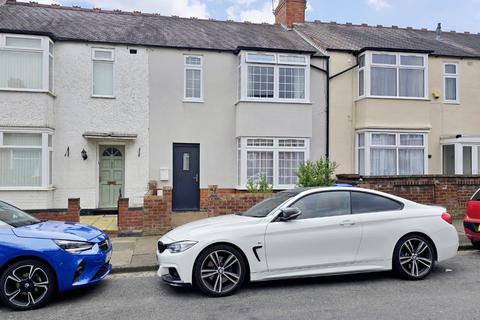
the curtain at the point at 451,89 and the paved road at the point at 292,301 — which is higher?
the curtain at the point at 451,89

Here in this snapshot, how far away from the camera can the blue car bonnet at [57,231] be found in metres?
5.33

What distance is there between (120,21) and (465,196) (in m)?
12.6

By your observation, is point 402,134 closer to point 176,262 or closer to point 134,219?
point 134,219

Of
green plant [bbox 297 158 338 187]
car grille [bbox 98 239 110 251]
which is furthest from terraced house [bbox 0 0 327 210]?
car grille [bbox 98 239 110 251]

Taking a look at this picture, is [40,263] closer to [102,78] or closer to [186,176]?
[186,176]

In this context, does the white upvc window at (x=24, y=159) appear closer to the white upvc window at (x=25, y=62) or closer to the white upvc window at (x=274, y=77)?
the white upvc window at (x=25, y=62)

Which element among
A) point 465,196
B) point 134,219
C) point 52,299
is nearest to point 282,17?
point 465,196

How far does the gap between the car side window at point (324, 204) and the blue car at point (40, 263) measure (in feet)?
9.73

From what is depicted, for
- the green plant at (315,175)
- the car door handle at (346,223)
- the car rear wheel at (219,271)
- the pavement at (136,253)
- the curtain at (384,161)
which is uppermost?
the curtain at (384,161)

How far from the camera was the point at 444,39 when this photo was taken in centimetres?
1762

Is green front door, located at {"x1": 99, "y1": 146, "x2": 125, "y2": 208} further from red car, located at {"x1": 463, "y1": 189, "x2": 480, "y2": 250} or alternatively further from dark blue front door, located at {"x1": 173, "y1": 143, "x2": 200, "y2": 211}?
red car, located at {"x1": 463, "y1": 189, "x2": 480, "y2": 250}

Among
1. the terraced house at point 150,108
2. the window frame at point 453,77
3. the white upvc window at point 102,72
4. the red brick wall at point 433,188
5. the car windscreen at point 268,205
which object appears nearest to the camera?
the car windscreen at point 268,205

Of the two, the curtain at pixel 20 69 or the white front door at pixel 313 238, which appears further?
the curtain at pixel 20 69

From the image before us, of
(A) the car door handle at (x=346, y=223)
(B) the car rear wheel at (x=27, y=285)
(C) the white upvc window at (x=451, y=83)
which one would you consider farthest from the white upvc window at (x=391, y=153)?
(B) the car rear wheel at (x=27, y=285)
